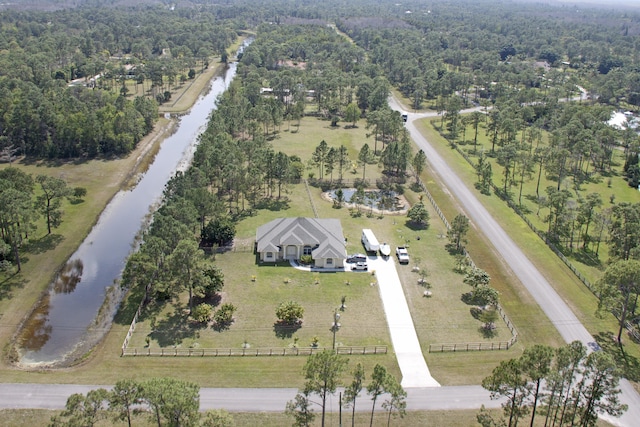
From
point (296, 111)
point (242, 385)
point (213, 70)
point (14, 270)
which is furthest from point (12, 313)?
point (213, 70)

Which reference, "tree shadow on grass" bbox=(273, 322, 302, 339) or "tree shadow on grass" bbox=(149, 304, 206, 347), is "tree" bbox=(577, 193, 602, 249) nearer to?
"tree shadow on grass" bbox=(273, 322, 302, 339)

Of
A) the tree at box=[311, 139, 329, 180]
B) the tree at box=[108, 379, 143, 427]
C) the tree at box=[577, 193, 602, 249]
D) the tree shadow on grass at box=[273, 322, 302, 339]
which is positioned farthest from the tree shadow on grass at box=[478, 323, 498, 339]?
the tree at box=[311, 139, 329, 180]

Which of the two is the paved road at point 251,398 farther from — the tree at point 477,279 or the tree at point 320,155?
the tree at point 320,155

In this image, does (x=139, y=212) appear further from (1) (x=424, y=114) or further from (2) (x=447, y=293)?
(1) (x=424, y=114)

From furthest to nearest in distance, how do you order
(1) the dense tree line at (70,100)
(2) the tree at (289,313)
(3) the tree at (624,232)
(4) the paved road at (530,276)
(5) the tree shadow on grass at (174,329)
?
(1) the dense tree line at (70,100) < (3) the tree at (624,232) < (2) the tree at (289,313) < (5) the tree shadow on grass at (174,329) < (4) the paved road at (530,276)

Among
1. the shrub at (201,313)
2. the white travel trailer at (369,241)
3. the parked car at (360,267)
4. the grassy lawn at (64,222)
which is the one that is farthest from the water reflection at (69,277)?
the white travel trailer at (369,241)

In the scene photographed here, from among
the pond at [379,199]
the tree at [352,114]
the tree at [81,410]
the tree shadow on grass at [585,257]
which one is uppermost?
the tree at [352,114]
